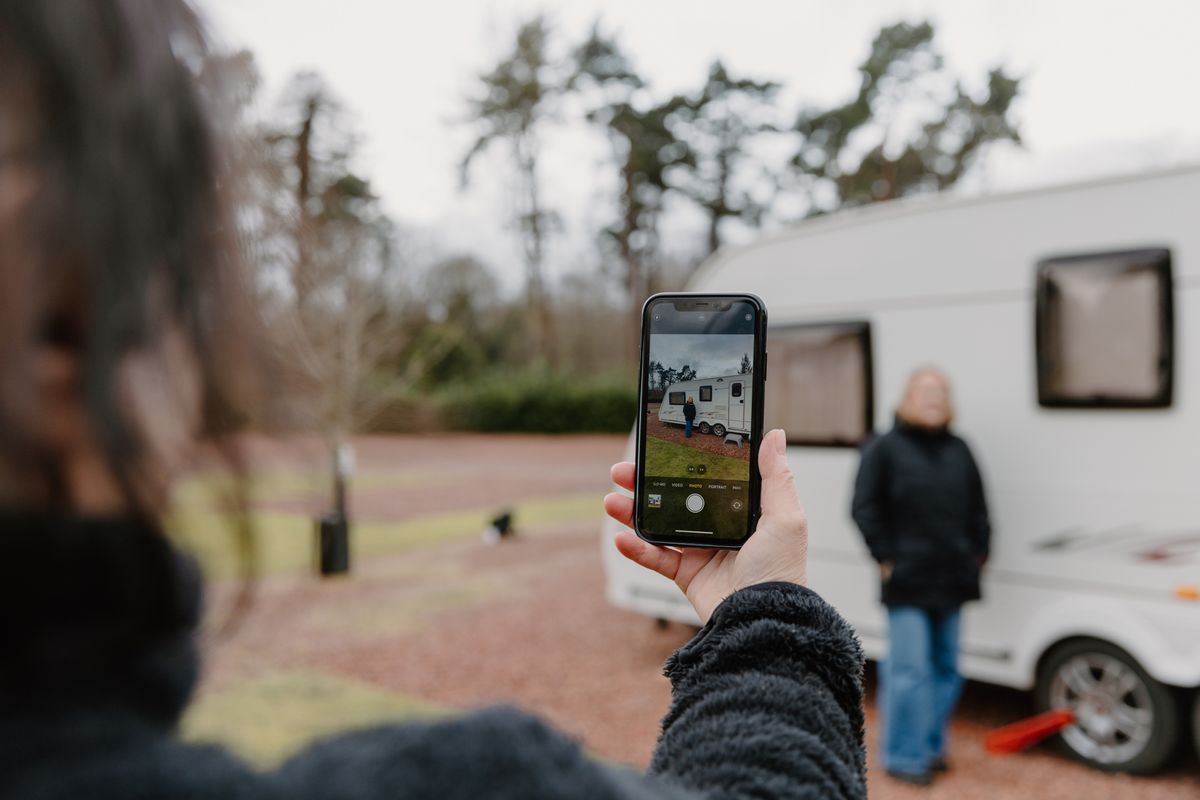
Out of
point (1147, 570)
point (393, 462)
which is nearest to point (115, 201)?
point (1147, 570)

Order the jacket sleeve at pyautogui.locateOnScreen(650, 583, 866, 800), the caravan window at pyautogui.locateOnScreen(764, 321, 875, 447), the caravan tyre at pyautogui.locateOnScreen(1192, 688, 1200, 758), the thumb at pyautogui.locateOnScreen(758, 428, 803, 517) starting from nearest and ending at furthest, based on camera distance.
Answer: the jacket sleeve at pyautogui.locateOnScreen(650, 583, 866, 800) → the thumb at pyautogui.locateOnScreen(758, 428, 803, 517) → the caravan tyre at pyautogui.locateOnScreen(1192, 688, 1200, 758) → the caravan window at pyautogui.locateOnScreen(764, 321, 875, 447)

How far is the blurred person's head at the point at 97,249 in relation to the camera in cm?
59

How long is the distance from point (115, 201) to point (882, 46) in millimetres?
20528

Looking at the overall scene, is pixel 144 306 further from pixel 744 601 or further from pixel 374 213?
pixel 374 213

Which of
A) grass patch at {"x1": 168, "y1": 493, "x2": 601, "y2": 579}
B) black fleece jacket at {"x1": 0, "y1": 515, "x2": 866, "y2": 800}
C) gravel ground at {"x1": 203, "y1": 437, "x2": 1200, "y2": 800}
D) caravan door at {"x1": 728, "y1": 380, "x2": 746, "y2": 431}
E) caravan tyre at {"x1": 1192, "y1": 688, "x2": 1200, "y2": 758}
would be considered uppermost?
caravan door at {"x1": 728, "y1": 380, "x2": 746, "y2": 431}

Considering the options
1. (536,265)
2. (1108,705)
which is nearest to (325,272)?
(1108,705)

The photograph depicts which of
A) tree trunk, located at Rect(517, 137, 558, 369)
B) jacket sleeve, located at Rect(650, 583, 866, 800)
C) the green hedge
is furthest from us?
the green hedge

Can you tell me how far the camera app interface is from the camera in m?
1.48

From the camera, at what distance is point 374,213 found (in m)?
24.9

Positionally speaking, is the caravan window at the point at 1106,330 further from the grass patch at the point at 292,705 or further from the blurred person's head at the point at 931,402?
the grass patch at the point at 292,705

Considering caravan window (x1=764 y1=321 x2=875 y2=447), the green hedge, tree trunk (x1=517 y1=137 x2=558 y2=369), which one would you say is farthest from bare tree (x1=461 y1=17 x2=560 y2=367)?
caravan window (x1=764 y1=321 x2=875 y2=447)

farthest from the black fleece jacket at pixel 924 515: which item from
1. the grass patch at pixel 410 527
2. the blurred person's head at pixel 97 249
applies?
the blurred person's head at pixel 97 249

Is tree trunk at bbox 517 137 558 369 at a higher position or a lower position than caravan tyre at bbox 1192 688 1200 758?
higher

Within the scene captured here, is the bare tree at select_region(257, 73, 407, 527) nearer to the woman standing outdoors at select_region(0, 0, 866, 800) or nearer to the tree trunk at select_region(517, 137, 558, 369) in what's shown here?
the woman standing outdoors at select_region(0, 0, 866, 800)
